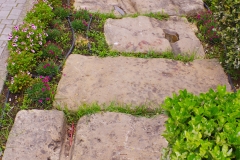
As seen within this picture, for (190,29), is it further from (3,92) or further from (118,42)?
(3,92)

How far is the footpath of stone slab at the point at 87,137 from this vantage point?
10.3 feet

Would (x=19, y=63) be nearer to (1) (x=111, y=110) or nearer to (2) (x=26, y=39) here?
(2) (x=26, y=39)

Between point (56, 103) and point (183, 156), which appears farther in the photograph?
point (56, 103)

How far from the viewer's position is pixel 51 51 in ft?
14.4

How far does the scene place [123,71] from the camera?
13.8 feet

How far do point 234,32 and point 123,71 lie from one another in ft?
5.09

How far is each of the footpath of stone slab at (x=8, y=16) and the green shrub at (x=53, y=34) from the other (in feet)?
2.22

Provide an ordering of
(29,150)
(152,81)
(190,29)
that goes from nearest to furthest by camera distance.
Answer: (29,150) < (152,81) < (190,29)

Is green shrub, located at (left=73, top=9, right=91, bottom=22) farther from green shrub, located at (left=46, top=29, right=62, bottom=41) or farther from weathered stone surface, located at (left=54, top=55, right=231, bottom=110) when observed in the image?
weathered stone surface, located at (left=54, top=55, right=231, bottom=110)

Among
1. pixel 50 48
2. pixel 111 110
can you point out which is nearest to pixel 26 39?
pixel 50 48

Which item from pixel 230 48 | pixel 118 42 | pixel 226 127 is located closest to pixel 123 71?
pixel 118 42

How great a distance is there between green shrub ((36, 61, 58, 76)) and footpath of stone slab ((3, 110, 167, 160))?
2.41 ft

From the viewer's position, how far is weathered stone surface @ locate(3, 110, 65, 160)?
310 centimetres

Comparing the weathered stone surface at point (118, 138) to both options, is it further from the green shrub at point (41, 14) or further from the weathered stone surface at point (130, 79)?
the green shrub at point (41, 14)
